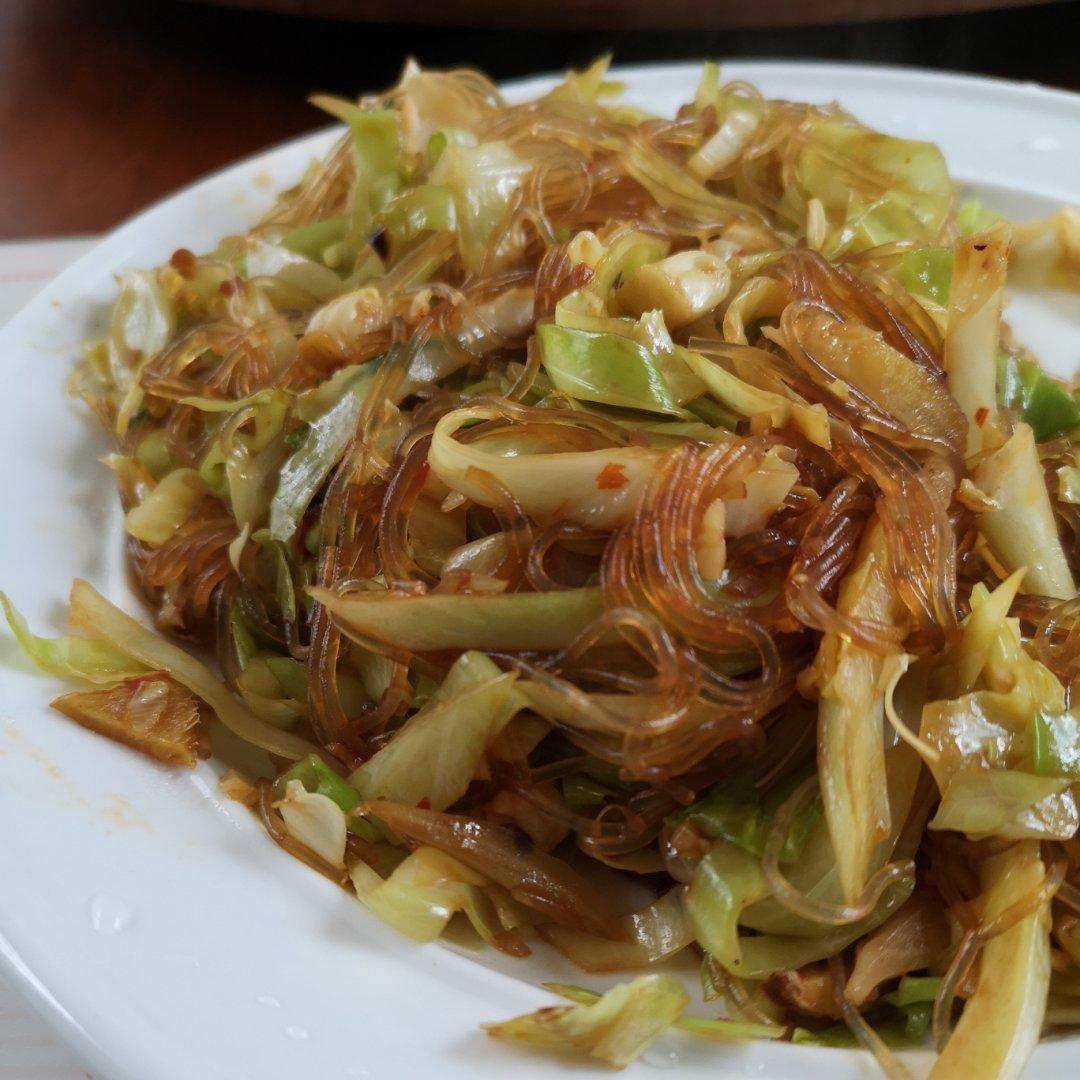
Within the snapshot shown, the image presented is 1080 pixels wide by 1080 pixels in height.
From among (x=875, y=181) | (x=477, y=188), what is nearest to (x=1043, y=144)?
(x=875, y=181)

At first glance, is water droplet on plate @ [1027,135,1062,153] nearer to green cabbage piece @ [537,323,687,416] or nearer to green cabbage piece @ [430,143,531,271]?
green cabbage piece @ [430,143,531,271]

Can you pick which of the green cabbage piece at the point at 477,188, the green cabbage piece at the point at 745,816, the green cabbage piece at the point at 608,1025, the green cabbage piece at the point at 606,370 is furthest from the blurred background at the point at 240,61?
the green cabbage piece at the point at 608,1025

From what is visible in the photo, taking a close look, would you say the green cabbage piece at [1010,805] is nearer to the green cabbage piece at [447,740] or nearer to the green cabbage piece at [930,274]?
the green cabbage piece at [447,740]

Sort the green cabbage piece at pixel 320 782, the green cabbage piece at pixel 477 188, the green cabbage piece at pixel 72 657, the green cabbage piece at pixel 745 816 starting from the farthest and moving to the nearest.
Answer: the green cabbage piece at pixel 477 188 < the green cabbage piece at pixel 72 657 < the green cabbage piece at pixel 320 782 < the green cabbage piece at pixel 745 816

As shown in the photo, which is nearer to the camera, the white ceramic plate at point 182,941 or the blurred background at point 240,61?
the white ceramic plate at point 182,941

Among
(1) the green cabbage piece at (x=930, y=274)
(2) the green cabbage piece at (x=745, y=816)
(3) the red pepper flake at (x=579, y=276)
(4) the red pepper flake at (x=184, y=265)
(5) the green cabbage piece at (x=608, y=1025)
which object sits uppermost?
(3) the red pepper flake at (x=579, y=276)

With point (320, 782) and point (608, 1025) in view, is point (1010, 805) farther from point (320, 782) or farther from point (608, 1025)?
point (320, 782)

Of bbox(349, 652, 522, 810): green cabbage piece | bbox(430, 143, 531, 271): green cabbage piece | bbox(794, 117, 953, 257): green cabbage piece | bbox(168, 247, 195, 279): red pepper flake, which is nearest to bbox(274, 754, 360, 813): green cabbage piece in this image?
bbox(349, 652, 522, 810): green cabbage piece
